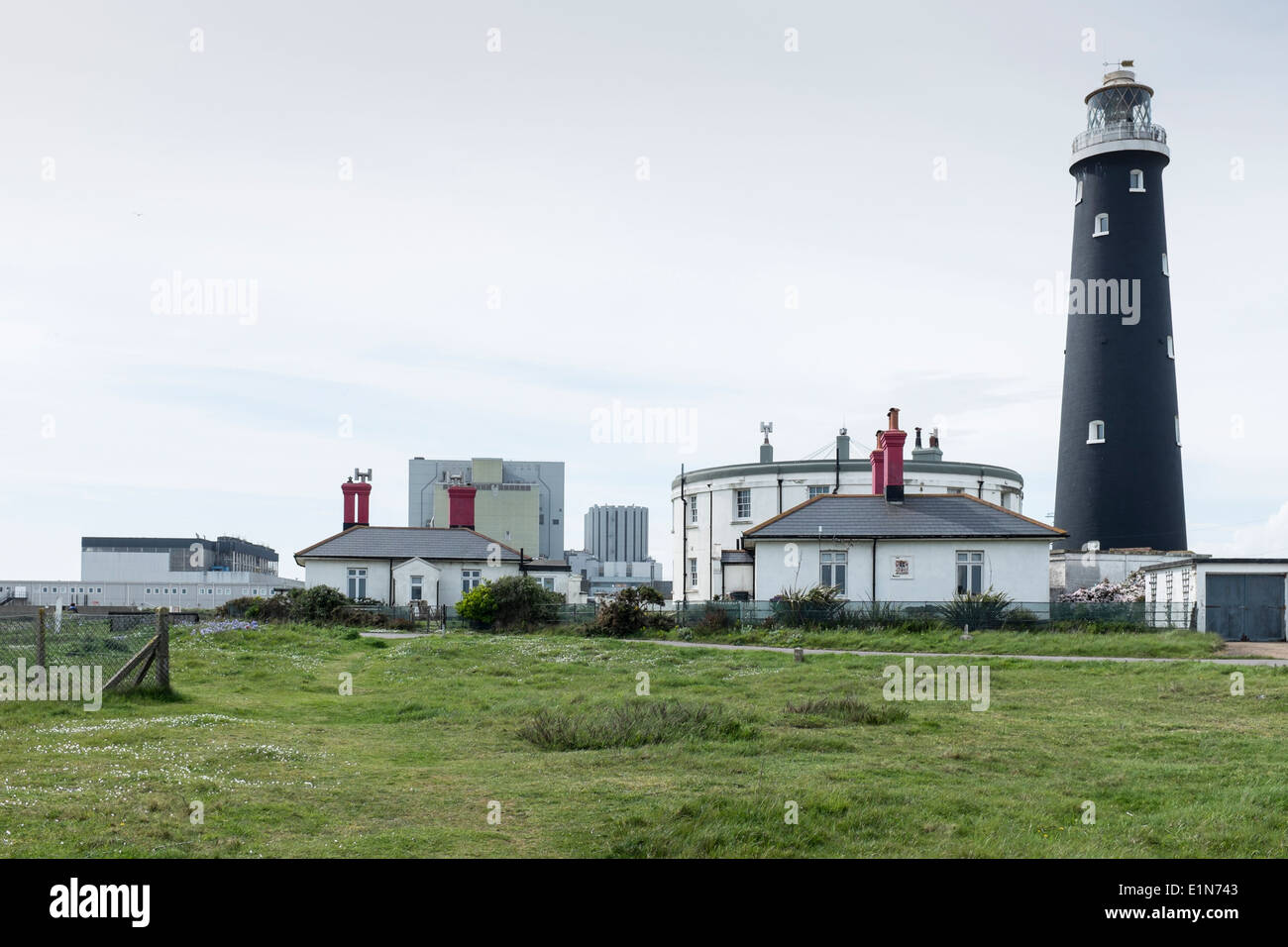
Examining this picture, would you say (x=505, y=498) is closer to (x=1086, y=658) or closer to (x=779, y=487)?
(x=779, y=487)

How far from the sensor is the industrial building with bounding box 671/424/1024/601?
5428 centimetres

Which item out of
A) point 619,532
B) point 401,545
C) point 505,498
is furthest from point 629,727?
point 619,532

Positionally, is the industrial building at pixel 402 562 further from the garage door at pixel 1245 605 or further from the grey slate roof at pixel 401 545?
the garage door at pixel 1245 605

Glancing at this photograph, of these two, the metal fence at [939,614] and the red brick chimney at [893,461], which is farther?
the red brick chimney at [893,461]

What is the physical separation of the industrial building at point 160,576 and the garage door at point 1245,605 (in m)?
58.5

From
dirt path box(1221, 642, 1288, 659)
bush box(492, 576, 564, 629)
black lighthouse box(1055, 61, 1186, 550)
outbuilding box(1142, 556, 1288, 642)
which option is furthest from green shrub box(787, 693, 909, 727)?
black lighthouse box(1055, 61, 1186, 550)

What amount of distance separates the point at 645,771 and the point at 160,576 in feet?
274

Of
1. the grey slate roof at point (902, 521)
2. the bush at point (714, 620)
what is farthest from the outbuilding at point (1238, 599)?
the bush at point (714, 620)

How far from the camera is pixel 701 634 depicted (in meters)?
35.3

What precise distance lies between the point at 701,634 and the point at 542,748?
22.1m

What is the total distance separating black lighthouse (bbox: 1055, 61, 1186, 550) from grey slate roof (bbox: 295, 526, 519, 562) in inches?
1028

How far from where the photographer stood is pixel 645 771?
39.0 feet

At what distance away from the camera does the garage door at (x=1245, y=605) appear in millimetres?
34469
